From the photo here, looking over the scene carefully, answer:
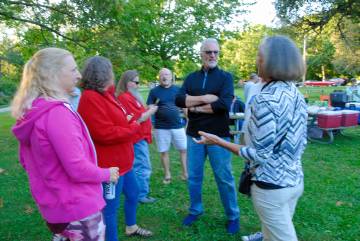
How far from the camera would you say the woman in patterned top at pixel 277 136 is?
6.70 ft

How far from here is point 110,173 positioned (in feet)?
6.96

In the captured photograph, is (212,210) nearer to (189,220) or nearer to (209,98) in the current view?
(189,220)

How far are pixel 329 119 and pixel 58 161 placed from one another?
27.6 ft

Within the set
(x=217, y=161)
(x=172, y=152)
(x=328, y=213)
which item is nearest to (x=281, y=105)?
(x=217, y=161)

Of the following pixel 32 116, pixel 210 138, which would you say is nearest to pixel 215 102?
pixel 210 138

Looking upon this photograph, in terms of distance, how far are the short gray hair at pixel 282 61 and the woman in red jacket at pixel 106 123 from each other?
1361 mm

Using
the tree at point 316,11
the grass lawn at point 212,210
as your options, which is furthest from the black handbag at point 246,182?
the tree at point 316,11

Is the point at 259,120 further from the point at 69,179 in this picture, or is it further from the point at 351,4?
the point at 351,4

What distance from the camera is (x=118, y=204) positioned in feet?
10.8

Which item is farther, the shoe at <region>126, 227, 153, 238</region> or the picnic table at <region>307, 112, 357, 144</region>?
the picnic table at <region>307, 112, 357, 144</region>

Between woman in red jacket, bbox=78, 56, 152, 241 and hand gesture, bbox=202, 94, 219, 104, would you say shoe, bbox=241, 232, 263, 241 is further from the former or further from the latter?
hand gesture, bbox=202, 94, 219, 104

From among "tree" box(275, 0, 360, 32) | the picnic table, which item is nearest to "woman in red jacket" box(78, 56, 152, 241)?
the picnic table

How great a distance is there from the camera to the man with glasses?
12.0 feet

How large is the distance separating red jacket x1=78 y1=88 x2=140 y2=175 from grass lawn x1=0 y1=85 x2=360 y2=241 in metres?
1.19
